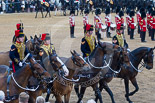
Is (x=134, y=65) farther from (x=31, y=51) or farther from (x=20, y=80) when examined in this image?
(x=20, y=80)

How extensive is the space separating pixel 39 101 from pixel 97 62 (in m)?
3.51

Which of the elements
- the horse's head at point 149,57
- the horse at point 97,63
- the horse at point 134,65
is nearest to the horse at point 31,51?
the horse at point 97,63

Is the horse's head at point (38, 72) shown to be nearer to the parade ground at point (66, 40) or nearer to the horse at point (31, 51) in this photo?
the parade ground at point (66, 40)

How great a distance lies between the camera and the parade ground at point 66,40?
11.6 m

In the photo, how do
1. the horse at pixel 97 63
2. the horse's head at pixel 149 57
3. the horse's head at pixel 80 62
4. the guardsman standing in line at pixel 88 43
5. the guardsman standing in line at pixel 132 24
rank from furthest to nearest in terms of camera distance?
the guardsman standing in line at pixel 132 24
the horse's head at pixel 149 57
the guardsman standing in line at pixel 88 43
the horse at pixel 97 63
the horse's head at pixel 80 62

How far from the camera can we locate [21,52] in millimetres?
9352

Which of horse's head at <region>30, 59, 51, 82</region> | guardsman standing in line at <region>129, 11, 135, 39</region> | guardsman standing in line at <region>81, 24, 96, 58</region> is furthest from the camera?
guardsman standing in line at <region>129, 11, 135, 39</region>

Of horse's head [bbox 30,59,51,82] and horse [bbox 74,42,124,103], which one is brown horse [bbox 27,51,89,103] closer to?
horse [bbox 74,42,124,103]

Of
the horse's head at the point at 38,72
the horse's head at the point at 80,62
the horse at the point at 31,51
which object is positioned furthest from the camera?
the horse at the point at 31,51

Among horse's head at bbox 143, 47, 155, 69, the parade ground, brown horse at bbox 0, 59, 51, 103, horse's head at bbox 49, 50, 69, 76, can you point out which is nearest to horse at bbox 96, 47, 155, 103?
horse's head at bbox 143, 47, 155, 69

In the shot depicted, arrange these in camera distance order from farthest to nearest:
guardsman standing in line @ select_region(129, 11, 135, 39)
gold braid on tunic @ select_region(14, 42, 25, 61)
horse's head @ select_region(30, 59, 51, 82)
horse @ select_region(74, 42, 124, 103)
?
guardsman standing in line @ select_region(129, 11, 135, 39)
horse @ select_region(74, 42, 124, 103)
gold braid on tunic @ select_region(14, 42, 25, 61)
horse's head @ select_region(30, 59, 51, 82)

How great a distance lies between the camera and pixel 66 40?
21.6 m

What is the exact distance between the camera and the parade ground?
11578mm

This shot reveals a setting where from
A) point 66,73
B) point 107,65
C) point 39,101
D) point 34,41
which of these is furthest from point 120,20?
point 39,101
